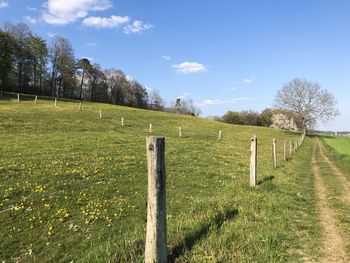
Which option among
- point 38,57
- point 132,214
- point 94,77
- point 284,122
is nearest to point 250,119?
point 284,122

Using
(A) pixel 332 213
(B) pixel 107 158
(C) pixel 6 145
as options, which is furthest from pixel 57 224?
(C) pixel 6 145

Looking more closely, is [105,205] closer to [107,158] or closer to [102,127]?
[107,158]

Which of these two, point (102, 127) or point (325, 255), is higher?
point (102, 127)

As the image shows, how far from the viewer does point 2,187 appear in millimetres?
12539

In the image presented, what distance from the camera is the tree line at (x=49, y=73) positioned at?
9683 centimetres

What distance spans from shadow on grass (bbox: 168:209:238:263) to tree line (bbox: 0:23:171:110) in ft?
302

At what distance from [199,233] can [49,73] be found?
11537cm

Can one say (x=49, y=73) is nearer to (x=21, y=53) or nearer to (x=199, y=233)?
(x=21, y=53)

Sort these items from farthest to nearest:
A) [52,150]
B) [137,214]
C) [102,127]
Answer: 1. [102,127]
2. [52,150]
3. [137,214]

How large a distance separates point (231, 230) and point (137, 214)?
11.7 ft

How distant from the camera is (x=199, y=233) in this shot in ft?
25.7

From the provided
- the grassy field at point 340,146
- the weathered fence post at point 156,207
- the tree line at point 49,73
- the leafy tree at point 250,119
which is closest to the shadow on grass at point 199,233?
the weathered fence post at point 156,207

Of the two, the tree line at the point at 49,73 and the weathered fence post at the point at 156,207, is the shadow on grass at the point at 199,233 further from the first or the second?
the tree line at the point at 49,73

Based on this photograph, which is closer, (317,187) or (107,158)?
(317,187)
